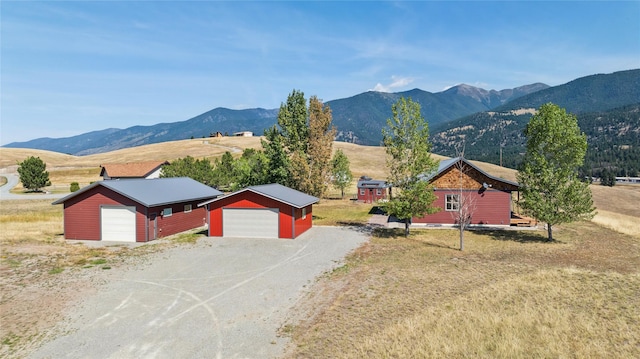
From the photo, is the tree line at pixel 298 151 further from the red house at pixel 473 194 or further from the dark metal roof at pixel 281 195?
the red house at pixel 473 194

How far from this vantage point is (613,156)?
18662 centimetres

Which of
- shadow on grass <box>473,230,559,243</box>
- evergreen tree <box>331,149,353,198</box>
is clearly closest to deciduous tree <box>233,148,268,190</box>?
evergreen tree <box>331,149,353,198</box>

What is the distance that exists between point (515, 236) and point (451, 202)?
6473mm

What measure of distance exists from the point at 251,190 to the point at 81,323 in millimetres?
17750

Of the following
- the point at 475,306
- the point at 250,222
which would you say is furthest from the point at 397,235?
the point at 475,306

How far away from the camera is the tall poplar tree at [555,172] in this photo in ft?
84.4

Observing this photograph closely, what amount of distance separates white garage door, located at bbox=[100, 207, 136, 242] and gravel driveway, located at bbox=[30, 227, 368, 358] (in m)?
5.84

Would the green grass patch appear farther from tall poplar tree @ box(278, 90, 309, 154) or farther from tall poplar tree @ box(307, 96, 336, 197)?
tall poplar tree @ box(278, 90, 309, 154)

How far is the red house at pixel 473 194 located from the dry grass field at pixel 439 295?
403 centimetres

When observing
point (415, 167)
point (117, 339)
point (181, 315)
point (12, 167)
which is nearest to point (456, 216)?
point (415, 167)

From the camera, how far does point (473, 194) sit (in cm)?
3409

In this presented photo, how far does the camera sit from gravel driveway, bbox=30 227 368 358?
36.6ft

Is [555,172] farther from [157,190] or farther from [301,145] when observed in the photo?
[157,190]

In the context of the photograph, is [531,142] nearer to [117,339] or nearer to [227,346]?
[227,346]
